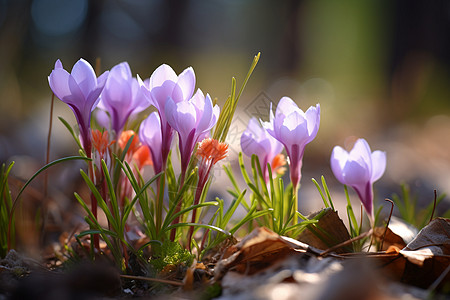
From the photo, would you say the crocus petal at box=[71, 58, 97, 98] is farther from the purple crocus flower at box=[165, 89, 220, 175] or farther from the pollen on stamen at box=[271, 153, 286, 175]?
the pollen on stamen at box=[271, 153, 286, 175]

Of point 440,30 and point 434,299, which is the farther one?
point 440,30

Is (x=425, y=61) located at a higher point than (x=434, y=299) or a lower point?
higher

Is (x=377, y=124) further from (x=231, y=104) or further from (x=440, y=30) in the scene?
(x=231, y=104)

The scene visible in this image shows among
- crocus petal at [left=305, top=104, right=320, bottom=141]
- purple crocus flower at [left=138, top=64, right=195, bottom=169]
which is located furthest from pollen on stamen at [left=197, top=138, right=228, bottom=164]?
crocus petal at [left=305, top=104, right=320, bottom=141]

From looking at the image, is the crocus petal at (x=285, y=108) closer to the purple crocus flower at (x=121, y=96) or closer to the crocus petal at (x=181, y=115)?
the crocus petal at (x=181, y=115)

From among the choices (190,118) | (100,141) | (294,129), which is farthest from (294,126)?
(100,141)

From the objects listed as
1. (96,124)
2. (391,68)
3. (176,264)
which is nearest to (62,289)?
(176,264)

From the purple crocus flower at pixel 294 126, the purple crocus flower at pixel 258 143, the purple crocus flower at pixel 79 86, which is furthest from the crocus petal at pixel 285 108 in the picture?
the purple crocus flower at pixel 79 86

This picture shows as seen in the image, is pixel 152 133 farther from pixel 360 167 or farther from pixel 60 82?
pixel 360 167
